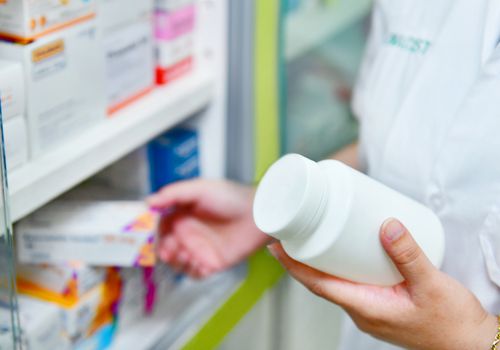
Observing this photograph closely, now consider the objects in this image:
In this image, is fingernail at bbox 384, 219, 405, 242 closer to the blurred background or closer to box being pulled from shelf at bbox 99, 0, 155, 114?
the blurred background

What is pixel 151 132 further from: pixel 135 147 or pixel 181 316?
pixel 181 316

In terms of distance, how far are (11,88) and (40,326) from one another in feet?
1.00

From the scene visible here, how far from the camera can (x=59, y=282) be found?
37.0 inches

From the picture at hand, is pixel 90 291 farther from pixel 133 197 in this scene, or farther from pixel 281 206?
pixel 281 206

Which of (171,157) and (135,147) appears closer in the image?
(135,147)

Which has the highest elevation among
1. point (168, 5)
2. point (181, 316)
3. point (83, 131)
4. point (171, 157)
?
point (168, 5)

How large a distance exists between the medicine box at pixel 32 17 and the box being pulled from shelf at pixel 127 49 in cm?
8

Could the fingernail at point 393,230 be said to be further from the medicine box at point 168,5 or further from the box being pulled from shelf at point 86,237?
the medicine box at point 168,5

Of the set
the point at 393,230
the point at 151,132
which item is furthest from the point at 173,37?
the point at 393,230

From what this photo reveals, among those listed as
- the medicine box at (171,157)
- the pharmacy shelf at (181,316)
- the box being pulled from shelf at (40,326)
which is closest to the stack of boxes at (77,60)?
the medicine box at (171,157)

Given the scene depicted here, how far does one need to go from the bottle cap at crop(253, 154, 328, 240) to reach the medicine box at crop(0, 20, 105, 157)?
11.7 inches

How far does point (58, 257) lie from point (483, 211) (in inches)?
20.6

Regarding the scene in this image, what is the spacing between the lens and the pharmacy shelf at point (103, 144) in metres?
0.78

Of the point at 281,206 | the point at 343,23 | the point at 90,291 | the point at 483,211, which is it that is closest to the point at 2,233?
the point at 281,206
